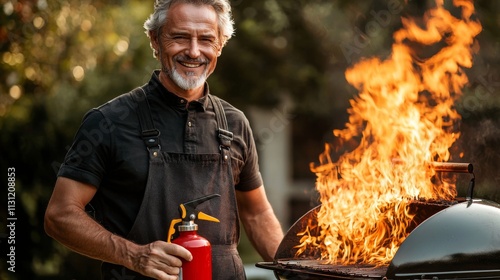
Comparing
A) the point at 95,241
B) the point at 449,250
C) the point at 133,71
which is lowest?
the point at 449,250

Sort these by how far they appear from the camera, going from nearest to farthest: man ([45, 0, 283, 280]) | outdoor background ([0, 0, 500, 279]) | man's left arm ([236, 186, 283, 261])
A: man ([45, 0, 283, 280]), man's left arm ([236, 186, 283, 261]), outdoor background ([0, 0, 500, 279])

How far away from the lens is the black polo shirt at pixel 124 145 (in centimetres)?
326

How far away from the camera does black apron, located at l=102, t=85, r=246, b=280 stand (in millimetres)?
3291

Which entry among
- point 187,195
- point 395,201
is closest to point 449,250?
point 395,201

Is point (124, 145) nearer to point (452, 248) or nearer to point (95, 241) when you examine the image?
point (95, 241)

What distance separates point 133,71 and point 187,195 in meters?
4.76

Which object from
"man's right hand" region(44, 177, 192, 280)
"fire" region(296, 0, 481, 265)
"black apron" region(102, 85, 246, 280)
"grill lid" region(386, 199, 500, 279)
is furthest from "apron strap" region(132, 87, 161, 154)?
"grill lid" region(386, 199, 500, 279)

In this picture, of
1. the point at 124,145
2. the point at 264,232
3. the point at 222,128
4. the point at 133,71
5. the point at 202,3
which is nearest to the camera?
the point at 124,145

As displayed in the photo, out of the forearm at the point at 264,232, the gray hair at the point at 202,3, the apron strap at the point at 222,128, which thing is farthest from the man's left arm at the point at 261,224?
the gray hair at the point at 202,3

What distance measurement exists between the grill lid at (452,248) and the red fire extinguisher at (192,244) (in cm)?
67

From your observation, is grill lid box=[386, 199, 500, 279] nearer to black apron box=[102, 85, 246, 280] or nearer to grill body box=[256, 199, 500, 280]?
grill body box=[256, 199, 500, 280]

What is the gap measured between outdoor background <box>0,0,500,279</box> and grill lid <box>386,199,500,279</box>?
6.50 ft

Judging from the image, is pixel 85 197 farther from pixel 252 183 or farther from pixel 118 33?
pixel 118 33

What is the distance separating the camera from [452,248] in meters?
2.99
